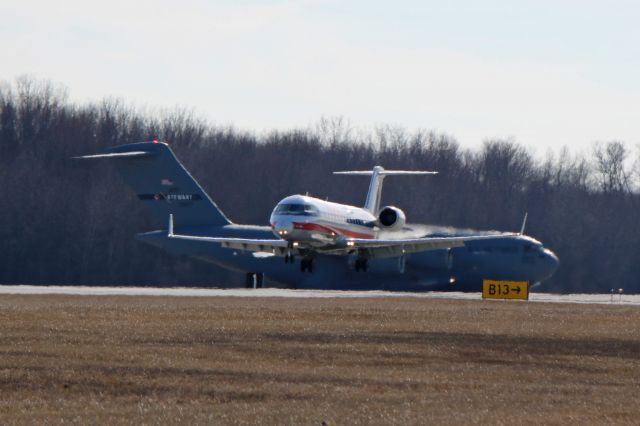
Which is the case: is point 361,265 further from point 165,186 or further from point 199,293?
point 165,186

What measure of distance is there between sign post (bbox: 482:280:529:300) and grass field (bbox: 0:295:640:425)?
70.6 ft

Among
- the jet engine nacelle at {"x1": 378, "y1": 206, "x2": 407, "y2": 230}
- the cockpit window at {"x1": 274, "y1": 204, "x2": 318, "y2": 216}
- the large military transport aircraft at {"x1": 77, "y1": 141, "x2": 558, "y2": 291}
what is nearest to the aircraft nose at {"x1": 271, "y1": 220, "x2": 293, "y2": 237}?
the cockpit window at {"x1": 274, "y1": 204, "x2": 318, "y2": 216}

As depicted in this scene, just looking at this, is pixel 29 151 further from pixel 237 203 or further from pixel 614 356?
pixel 614 356

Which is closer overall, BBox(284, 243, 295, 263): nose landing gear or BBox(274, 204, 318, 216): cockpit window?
BBox(274, 204, 318, 216): cockpit window

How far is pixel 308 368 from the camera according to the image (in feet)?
82.1

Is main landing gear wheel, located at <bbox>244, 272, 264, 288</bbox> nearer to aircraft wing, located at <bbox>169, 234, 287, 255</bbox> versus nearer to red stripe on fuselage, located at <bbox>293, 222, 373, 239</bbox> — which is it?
aircraft wing, located at <bbox>169, 234, 287, 255</bbox>

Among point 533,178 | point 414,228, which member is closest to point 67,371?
point 414,228

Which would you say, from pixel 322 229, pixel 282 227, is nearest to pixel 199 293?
pixel 282 227

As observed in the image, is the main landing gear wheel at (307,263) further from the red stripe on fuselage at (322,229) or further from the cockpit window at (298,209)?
the cockpit window at (298,209)

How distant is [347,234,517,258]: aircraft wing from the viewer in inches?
2675

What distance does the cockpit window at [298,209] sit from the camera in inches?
Answer: 2474

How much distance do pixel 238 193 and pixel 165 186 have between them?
Answer: 127 ft

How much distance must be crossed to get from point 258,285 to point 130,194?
107 ft

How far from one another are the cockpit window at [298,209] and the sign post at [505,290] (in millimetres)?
9088
